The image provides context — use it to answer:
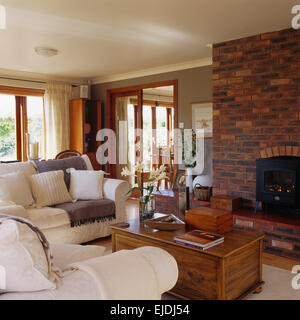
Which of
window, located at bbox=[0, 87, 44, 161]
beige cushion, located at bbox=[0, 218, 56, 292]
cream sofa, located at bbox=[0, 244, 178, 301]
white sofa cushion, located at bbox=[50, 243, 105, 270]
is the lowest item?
white sofa cushion, located at bbox=[50, 243, 105, 270]

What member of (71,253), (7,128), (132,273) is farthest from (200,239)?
(7,128)

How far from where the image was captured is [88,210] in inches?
147

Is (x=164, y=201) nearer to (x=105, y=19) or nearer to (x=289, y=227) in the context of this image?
(x=289, y=227)

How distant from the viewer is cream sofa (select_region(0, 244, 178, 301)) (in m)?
1.21

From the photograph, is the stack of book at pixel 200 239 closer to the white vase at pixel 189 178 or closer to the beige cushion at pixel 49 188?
the beige cushion at pixel 49 188

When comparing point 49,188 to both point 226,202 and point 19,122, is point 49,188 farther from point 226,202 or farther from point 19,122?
point 19,122

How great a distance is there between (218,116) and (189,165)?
42.5 inches

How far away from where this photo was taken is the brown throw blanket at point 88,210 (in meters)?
3.60

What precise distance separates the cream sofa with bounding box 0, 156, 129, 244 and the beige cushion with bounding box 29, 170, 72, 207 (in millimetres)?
151

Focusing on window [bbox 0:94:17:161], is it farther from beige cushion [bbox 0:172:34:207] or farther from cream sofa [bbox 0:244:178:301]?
cream sofa [bbox 0:244:178:301]

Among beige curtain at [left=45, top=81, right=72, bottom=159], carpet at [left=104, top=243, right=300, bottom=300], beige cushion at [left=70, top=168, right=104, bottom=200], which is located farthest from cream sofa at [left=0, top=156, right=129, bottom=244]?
beige curtain at [left=45, top=81, right=72, bottom=159]

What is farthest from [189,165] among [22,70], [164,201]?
[22,70]

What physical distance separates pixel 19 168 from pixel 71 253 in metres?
2.21

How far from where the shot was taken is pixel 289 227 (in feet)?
11.1
